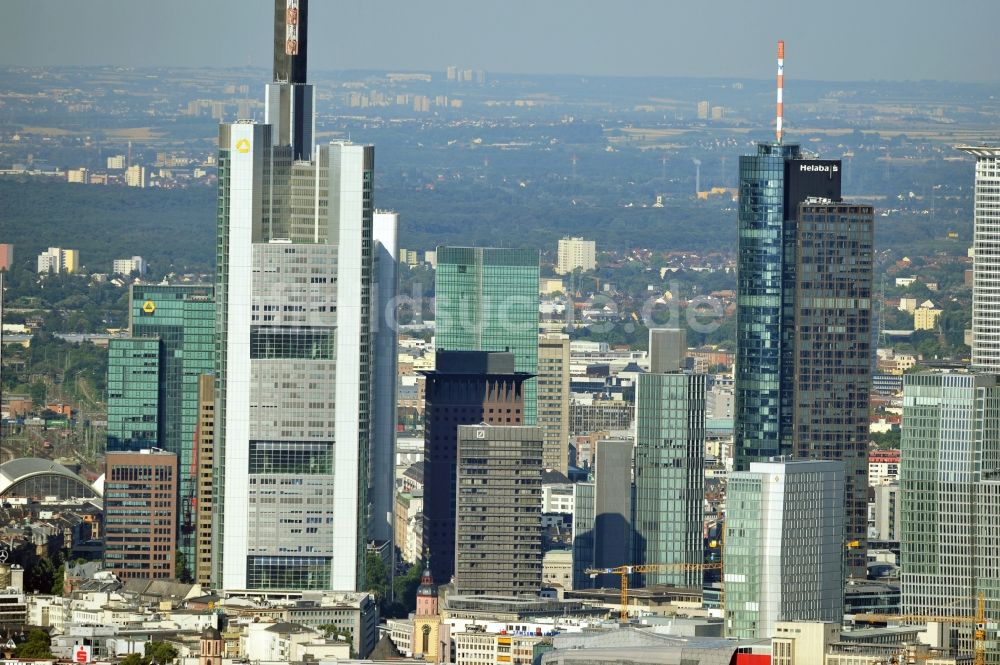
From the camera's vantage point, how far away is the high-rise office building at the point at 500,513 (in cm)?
6053

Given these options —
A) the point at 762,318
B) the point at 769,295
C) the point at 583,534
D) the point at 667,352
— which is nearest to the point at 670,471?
the point at 583,534

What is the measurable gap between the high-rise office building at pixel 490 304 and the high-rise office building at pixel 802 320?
51.9 feet

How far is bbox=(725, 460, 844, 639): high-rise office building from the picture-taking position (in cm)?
5150

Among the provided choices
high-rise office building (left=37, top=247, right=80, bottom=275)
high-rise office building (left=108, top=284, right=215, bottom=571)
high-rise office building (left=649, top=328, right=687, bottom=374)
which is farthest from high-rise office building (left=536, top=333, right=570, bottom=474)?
high-rise office building (left=108, top=284, right=215, bottom=571)

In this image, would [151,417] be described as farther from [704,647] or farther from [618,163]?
[618,163]

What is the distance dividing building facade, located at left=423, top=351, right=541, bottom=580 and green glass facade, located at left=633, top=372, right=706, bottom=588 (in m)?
3.00

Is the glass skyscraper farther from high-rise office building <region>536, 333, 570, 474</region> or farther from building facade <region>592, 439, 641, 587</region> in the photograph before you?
high-rise office building <region>536, 333, 570, 474</region>

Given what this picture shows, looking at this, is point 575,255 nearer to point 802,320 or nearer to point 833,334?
point 833,334

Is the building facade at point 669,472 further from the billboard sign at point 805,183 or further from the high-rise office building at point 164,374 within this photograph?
the high-rise office building at point 164,374

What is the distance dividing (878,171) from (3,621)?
120 feet

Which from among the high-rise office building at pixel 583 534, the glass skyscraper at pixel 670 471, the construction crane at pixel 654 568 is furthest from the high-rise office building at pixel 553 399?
the construction crane at pixel 654 568

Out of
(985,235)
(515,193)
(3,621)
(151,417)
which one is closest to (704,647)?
(3,621)

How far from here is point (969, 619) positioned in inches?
2069

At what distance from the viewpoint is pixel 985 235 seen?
61812mm
